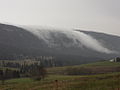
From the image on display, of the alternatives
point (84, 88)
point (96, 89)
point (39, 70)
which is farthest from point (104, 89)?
point (39, 70)

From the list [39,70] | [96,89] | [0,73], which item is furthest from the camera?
[0,73]

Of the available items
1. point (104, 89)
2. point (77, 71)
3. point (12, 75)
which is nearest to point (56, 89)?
point (104, 89)

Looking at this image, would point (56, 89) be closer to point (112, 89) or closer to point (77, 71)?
point (112, 89)

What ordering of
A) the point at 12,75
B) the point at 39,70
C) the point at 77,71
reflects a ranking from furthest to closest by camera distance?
the point at 77,71
the point at 12,75
the point at 39,70

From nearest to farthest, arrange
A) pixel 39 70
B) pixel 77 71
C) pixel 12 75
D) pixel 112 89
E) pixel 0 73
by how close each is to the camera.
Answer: pixel 112 89
pixel 39 70
pixel 0 73
pixel 12 75
pixel 77 71

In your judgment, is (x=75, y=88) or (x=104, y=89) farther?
(x=75, y=88)

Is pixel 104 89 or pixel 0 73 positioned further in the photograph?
pixel 0 73

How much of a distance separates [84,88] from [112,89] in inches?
234

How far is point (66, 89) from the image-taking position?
34.6 metres

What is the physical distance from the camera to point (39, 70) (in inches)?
4414

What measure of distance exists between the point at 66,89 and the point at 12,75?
4492 inches

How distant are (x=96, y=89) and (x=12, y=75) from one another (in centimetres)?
11765

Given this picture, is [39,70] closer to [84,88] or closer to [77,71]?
[77,71]

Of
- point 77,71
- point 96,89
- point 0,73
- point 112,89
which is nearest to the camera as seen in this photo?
point 112,89
